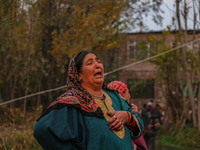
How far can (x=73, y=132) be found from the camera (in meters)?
2.46

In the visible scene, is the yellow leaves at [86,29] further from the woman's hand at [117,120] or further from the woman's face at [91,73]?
the woman's hand at [117,120]

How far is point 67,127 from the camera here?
7.93ft

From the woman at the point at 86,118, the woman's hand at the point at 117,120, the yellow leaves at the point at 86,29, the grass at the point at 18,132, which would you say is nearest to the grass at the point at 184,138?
the yellow leaves at the point at 86,29

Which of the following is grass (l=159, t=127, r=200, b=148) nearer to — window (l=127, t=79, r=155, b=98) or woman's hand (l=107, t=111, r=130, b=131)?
window (l=127, t=79, r=155, b=98)

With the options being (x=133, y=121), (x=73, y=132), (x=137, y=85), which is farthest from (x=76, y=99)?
(x=137, y=85)

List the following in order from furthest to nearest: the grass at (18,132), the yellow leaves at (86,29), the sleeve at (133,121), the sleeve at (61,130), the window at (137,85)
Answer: the window at (137,85), the yellow leaves at (86,29), the grass at (18,132), the sleeve at (133,121), the sleeve at (61,130)

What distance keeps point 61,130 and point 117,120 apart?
1.56ft

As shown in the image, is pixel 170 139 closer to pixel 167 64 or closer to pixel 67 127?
pixel 167 64

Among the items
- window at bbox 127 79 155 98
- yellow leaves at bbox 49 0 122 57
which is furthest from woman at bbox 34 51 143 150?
window at bbox 127 79 155 98

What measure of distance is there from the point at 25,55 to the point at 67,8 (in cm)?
244

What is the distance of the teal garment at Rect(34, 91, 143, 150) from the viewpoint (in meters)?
2.40

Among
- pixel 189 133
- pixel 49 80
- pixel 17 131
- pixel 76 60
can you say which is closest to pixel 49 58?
pixel 49 80

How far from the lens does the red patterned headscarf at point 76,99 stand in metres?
2.55

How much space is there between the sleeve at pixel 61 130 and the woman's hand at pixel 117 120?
0.24 m
